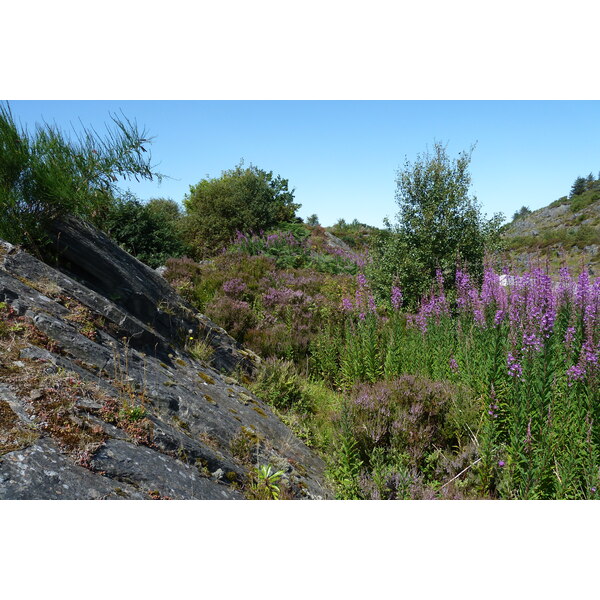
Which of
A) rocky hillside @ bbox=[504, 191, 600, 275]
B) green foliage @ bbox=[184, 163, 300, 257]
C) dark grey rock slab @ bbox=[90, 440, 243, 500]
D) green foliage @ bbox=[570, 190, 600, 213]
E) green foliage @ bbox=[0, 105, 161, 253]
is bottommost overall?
dark grey rock slab @ bbox=[90, 440, 243, 500]

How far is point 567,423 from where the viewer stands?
399 centimetres

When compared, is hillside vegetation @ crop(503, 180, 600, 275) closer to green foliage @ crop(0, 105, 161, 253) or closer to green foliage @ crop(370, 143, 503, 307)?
green foliage @ crop(370, 143, 503, 307)

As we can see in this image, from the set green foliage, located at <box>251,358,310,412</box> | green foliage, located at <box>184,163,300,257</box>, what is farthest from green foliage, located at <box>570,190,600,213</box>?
green foliage, located at <box>251,358,310,412</box>

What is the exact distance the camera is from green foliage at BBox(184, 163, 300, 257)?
19.9 metres

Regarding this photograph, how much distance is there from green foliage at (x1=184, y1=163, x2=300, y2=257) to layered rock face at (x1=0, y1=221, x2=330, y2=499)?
13686 millimetres

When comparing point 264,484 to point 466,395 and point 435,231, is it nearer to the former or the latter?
point 466,395

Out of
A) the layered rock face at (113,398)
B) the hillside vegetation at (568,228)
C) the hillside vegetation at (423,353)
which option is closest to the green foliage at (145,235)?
the hillside vegetation at (423,353)

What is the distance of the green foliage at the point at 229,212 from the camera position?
19922 millimetres

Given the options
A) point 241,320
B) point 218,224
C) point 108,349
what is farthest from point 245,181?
point 108,349

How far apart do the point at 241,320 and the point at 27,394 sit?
5.83 m

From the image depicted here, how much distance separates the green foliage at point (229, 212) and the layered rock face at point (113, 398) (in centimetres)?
1369

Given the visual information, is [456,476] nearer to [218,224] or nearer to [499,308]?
[499,308]

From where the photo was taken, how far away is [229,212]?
67.3ft

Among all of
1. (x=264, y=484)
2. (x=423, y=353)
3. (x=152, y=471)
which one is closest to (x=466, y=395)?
(x=423, y=353)
